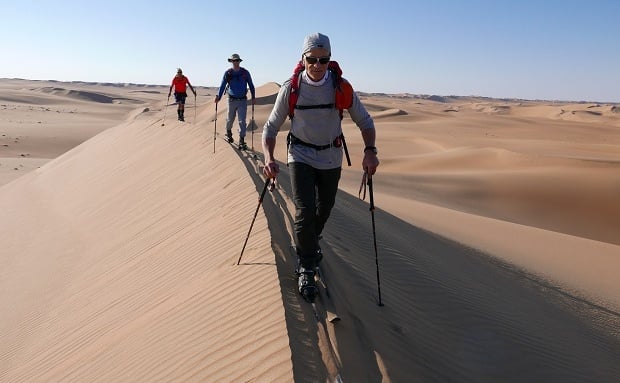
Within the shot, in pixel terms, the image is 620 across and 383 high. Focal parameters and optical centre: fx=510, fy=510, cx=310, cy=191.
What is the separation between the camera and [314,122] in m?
3.79

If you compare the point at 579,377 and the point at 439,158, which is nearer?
the point at 579,377

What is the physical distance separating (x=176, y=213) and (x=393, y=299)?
4.58m

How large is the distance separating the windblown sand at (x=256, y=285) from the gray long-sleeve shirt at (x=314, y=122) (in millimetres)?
706

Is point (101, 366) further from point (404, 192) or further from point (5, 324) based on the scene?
point (404, 192)

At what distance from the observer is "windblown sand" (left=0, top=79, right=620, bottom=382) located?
3.68m

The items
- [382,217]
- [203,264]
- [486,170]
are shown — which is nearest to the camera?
[203,264]

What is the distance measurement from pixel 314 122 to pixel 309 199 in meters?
0.58

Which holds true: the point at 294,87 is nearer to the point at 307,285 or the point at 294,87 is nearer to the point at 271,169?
the point at 271,169

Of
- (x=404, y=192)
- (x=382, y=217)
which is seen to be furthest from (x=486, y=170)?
(x=382, y=217)

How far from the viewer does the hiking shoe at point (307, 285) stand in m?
3.92

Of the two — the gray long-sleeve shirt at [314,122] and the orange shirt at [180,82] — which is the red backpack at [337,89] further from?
the orange shirt at [180,82]

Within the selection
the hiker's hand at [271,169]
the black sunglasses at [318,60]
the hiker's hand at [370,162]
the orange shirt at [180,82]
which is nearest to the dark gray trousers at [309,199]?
the hiker's hand at [271,169]

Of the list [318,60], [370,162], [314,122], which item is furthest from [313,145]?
[318,60]

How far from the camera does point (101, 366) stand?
430 cm
